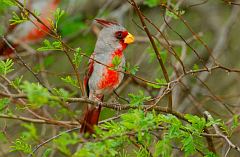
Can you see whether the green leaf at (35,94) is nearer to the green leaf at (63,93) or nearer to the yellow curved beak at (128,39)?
the green leaf at (63,93)

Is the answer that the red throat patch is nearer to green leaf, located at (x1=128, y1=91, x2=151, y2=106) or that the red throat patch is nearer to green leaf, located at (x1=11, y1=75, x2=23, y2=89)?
green leaf, located at (x1=128, y1=91, x2=151, y2=106)

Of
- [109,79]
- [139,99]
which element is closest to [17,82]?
[139,99]

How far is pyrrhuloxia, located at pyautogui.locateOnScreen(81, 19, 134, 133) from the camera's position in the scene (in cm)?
307

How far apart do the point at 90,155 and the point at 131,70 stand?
69 cm

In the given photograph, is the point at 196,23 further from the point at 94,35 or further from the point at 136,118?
the point at 136,118

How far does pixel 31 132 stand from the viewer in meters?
1.66

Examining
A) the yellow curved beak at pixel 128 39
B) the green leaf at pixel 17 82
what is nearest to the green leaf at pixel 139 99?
the green leaf at pixel 17 82

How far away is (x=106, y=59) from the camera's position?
3094 mm

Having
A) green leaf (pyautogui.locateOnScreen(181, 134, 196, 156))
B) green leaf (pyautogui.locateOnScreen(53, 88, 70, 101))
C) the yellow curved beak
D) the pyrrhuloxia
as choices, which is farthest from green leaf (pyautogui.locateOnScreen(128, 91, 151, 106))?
the yellow curved beak

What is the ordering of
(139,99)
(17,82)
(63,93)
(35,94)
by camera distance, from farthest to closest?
(139,99) → (17,82) → (63,93) → (35,94)

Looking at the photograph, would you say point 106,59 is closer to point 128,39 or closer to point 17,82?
point 128,39

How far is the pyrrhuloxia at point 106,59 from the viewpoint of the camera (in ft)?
10.1

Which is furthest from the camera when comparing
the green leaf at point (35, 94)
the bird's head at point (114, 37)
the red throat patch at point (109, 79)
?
the bird's head at point (114, 37)

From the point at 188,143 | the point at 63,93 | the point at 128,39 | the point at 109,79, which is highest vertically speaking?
the point at 128,39
